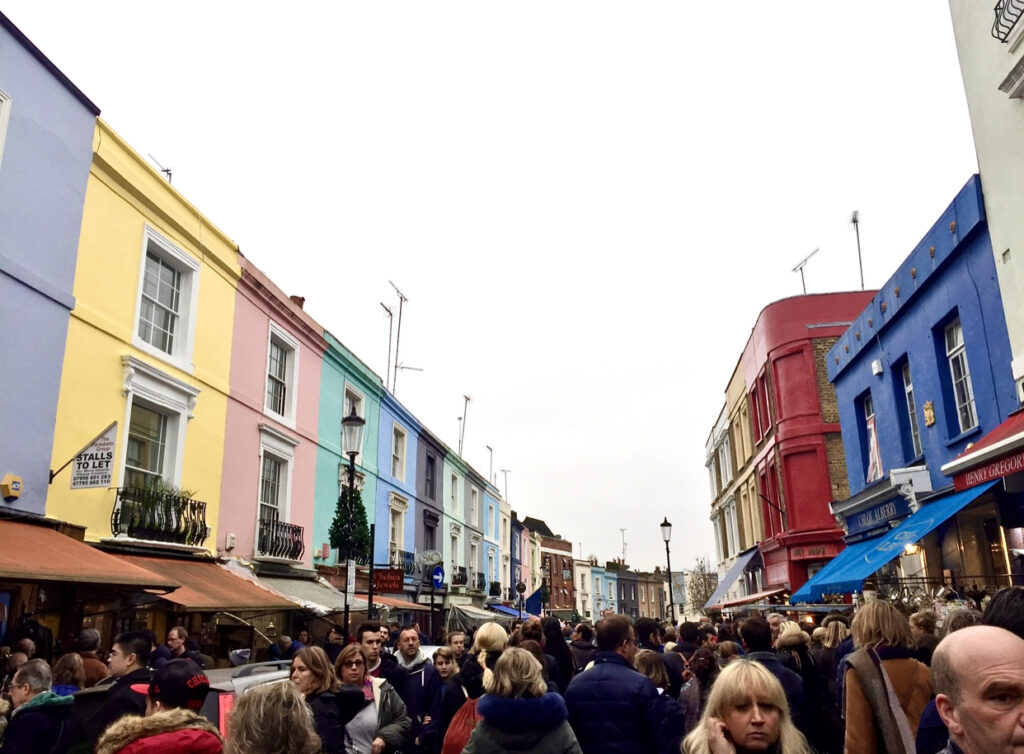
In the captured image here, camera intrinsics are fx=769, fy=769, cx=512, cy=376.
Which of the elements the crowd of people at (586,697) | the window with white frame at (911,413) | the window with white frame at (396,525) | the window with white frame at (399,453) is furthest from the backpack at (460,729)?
the window with white frame at (399,453)

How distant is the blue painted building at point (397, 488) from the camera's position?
82.9 feet

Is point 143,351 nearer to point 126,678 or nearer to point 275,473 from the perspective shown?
point 275,473

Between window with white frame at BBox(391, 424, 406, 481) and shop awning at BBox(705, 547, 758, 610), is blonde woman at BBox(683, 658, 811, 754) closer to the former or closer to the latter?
window with white frame at BBox(391, 424, 406, 481)

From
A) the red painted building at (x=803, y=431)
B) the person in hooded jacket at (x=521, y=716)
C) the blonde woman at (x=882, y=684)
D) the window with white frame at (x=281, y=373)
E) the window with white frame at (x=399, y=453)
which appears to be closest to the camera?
the blonde woman at (x=882, y=684)

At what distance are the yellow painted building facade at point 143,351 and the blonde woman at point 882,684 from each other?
9.92 m

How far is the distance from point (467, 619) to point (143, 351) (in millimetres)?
14544

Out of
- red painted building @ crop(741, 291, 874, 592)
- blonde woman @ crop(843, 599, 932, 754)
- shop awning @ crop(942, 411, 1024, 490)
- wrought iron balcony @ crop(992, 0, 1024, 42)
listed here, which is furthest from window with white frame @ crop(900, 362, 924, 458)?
blonde woman @ crop(843, 599, 932, 754)

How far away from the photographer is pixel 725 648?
7.86 m

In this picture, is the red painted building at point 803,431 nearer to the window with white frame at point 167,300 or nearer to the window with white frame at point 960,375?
the window with white frame at point 960,375

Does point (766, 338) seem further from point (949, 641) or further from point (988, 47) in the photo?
point (949, 641)

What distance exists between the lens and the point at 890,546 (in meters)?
11.8

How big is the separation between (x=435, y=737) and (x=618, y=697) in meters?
1.85

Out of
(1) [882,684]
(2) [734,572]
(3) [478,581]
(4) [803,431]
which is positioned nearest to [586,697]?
(1) [882,684]

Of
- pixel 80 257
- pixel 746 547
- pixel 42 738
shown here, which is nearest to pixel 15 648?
pixel 42 738
